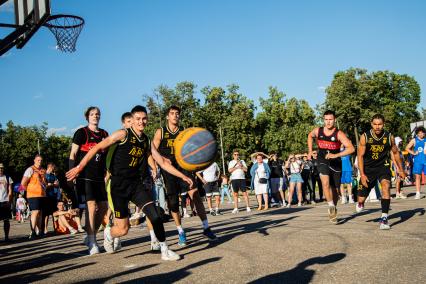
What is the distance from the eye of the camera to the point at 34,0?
1066 cm

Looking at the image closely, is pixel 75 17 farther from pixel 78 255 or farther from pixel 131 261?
pixel 131 261

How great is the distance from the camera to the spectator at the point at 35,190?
528 inches

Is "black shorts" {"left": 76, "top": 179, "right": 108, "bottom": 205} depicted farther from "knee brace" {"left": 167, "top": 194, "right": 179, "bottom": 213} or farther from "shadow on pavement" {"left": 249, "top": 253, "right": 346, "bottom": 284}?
"shadow on pavement" {"left": 249, "top": 253, "right": 346, "bottom": 284}

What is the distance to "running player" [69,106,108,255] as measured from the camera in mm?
8164

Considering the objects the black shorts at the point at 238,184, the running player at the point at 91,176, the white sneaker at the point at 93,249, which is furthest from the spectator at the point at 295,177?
the white sneaker at the point at 93,249

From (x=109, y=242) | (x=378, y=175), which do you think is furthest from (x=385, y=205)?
(x=109, y=242)

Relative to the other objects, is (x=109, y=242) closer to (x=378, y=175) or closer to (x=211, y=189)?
(x=378, y=175)

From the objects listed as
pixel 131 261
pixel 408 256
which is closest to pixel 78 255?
pixel 131 261

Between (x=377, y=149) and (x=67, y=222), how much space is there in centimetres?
911

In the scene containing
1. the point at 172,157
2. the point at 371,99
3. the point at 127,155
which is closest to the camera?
the point at 127,155

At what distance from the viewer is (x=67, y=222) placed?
14117mm

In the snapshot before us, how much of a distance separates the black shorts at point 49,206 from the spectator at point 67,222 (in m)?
0.19

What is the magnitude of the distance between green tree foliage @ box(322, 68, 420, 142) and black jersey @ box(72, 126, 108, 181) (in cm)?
6614

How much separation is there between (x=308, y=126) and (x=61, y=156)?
3782 centimetres
